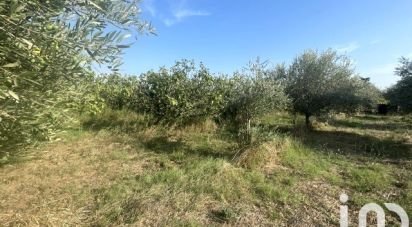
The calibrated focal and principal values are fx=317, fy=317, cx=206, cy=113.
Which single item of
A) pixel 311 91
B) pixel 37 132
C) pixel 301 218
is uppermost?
pixel 311 91

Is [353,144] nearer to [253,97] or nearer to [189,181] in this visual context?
[253,97]

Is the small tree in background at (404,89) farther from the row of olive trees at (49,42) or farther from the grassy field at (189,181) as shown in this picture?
the row of olive trees at (49,42)

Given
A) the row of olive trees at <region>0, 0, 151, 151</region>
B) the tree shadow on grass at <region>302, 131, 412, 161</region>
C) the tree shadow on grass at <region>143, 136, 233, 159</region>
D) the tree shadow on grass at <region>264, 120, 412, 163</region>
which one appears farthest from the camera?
the tree shadow on grass at <region>302, 131, 412, 161</region>

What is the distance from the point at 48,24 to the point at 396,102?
13.7 meters

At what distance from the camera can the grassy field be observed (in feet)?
15.5

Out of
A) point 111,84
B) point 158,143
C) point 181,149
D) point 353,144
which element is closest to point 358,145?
point 353,144

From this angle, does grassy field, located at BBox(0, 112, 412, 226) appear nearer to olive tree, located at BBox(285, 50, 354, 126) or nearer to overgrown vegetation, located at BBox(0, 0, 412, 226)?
overgrown vegetation, located at BBox(0, 0, 412, 226)

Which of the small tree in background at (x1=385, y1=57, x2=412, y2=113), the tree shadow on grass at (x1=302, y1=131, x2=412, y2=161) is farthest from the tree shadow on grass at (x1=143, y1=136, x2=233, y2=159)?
the small tree in background at (x1=385, y1=57, x2=412, y2=113)

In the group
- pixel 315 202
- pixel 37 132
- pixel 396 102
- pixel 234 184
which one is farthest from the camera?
pixel 396 102

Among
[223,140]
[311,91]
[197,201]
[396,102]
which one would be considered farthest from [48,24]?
[396,102]

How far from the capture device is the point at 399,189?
6.21m

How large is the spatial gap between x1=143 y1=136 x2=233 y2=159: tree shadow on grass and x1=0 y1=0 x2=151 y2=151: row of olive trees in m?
4.98

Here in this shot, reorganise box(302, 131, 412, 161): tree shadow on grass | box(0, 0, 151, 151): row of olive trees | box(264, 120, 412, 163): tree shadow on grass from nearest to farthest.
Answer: box(0, 0, 151, 151): row of olive trees < box(264, 120, 412, 163): tree shadow on grass < box(302, 131, 412, 161): tree shadow on grass

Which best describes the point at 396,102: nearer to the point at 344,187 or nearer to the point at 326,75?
the point at 326,75
